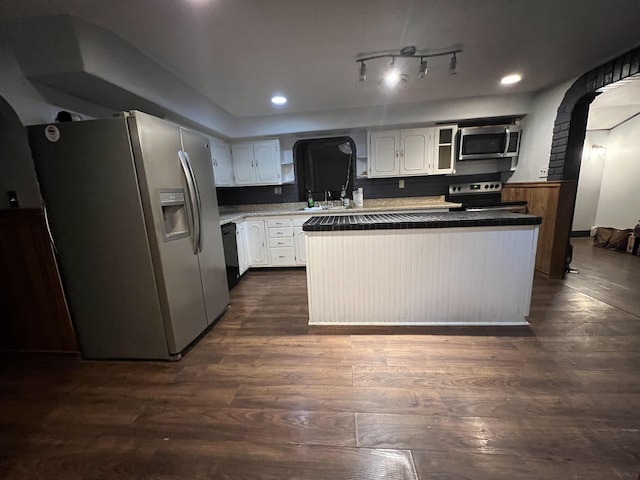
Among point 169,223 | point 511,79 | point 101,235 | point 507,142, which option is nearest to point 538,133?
point 507,142

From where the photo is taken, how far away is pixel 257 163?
4.10 meters

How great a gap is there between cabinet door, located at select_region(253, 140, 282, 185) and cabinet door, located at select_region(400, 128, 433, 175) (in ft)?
6.50

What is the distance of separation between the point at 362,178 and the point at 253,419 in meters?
3.66

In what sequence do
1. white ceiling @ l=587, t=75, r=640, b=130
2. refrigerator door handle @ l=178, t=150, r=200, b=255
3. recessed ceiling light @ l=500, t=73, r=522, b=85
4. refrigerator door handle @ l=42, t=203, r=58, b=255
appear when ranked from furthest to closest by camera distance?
white ceiling @ l=587, t=75, r=640, b=130, recessed ceiling light @ l=500, t=73, r=522, b=85, refrigerator door handle @ l=178, t=150, r=200, b=255, refrigerator door handle @ l=42, t=203, r=58, b=255

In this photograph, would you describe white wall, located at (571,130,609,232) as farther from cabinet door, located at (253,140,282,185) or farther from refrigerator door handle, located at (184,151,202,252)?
refrigerator door handle, located at (184,151,202,252)

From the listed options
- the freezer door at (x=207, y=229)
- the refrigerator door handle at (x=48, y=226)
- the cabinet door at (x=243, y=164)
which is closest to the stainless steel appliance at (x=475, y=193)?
the cabinet door at (x=243, y=164)

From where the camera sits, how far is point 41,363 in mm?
1941

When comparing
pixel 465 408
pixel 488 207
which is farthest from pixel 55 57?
pixel 488 207

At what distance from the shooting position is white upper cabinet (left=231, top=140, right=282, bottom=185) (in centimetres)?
404

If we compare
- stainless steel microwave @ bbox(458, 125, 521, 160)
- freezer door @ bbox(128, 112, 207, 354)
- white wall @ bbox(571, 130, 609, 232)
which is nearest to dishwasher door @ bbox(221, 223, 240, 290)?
freezer door @ bbox(128, 112, 207, 354)

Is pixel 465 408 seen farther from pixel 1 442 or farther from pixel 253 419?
pixel 1 442

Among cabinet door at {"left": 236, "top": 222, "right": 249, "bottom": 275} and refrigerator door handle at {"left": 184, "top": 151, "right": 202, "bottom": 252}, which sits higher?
refrigerator door handle at {"left": 184, "top": 151, "right": 202, "bottom": 252}

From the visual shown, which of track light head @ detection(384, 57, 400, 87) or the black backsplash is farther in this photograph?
the black backsplash

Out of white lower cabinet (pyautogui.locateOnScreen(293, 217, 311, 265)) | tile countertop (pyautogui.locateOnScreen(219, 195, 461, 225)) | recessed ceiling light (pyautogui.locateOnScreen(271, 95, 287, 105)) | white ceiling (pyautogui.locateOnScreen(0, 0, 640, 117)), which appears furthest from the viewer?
white lower cabinet (pyautogui.locateOnScreen(293, 217, 311, 265))
